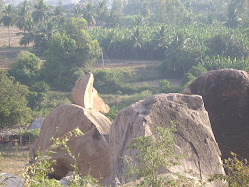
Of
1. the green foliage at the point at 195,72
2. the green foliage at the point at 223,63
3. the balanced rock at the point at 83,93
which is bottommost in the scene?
the green foliage at the point at 195,72

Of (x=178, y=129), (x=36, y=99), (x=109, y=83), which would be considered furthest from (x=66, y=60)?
(x=178, y=129)

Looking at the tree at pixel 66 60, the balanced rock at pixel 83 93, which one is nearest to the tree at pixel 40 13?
the tree at pixel 66 60

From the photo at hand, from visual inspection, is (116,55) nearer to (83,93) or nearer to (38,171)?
(83,93)

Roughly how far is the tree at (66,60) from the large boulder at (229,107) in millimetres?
28456

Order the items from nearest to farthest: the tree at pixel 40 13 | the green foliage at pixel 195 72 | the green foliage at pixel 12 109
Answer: the green foliage at pixel 12 109, the green foliage at pixel 195 72, the tree at pixel 40 13

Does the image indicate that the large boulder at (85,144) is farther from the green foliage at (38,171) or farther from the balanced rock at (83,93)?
the green foliage at (38,171)

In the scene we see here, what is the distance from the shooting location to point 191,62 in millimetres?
42094

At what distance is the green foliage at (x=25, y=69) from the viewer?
3866 centimetres

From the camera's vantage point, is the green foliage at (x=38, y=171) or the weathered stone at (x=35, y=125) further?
the weathered stone at (x=35, y=125)

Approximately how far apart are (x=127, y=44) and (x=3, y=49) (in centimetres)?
1641

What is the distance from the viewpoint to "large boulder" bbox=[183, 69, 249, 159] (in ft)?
36.2

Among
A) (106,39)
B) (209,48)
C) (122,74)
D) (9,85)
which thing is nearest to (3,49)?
(106,39)

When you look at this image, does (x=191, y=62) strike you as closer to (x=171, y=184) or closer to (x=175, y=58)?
(x=175, y=58)

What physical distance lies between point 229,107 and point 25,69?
30682mm
